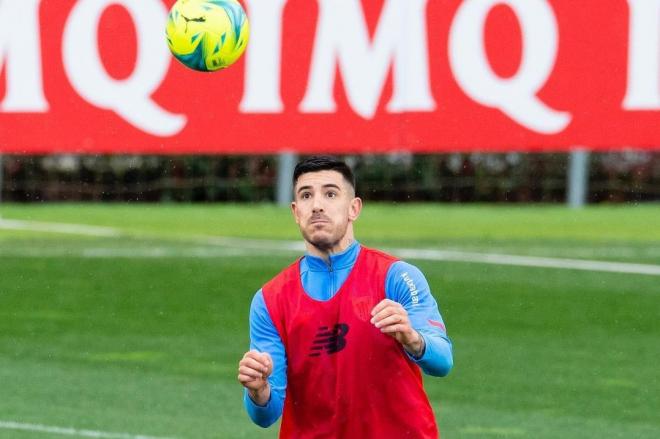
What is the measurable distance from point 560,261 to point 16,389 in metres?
9.13

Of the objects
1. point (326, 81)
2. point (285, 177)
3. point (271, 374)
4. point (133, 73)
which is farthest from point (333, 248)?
point (285, 177)

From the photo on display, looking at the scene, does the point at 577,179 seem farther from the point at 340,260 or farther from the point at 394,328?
the point at 394,328

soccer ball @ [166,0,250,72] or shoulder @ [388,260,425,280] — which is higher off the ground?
soccer ball @ [166,0,250,72]

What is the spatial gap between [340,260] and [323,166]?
400 millimetres

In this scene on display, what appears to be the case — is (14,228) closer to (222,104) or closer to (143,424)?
(222,104)

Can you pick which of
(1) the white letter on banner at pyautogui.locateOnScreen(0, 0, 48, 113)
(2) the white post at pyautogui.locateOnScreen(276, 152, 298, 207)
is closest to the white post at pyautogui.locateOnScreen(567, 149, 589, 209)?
(2) the white post at pyautogui.locateOnScreen(276, 152, 298, 207)

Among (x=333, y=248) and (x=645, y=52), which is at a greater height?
(x=645, y=52)

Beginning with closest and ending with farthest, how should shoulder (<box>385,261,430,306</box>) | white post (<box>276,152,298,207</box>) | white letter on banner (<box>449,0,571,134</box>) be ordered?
shoulder (<box>385,261,430,306</box>) → white letter on banner (<box>449,0,571,134</box>) → white post (<box>276,152,298,207</box>)

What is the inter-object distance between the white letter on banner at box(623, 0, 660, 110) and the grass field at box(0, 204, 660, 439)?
1.97 m

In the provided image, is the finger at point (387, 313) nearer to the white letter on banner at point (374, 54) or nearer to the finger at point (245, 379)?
the finger at point (245, 379)

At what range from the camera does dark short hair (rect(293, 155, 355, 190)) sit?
6.41m

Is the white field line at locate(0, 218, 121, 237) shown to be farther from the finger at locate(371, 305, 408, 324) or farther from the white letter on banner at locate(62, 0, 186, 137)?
the finger at locate(371, 305, 408, 324)

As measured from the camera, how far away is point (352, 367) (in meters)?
6.54

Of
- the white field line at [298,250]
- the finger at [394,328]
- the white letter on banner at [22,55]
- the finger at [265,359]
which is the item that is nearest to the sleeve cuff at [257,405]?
the finger at [265,359]
